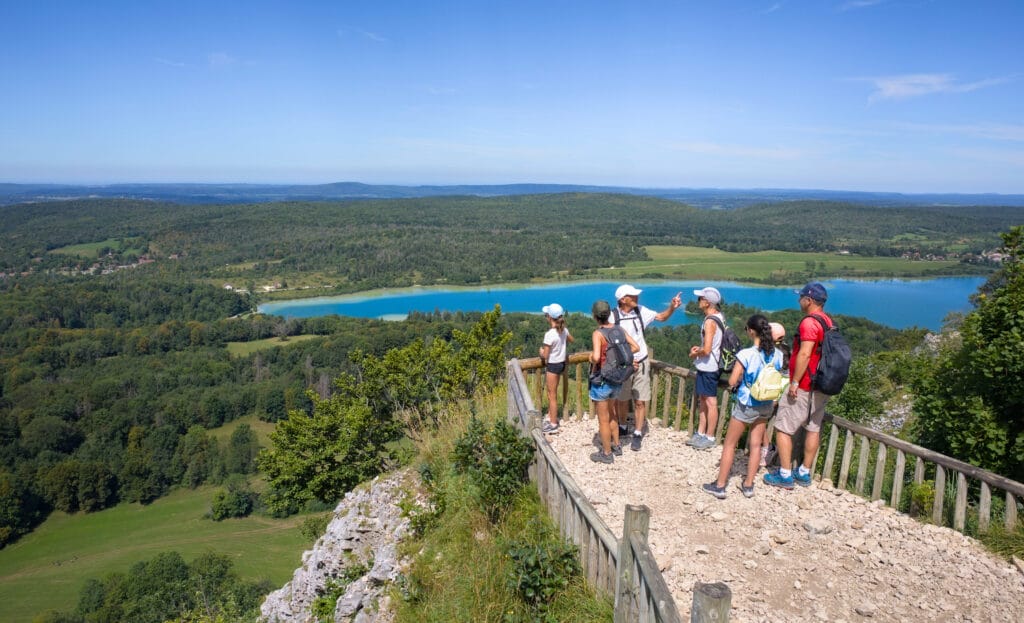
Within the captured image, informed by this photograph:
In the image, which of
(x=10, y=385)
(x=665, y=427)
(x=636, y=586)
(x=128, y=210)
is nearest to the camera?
(x=636, y=586)

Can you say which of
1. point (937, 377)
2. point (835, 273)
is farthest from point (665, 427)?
point (835, 273)

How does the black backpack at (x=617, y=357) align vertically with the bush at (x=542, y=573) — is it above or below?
above

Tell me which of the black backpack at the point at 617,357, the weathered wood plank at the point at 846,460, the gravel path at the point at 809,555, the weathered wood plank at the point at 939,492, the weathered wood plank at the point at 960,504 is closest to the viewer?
the gravel path at the point at 809,555

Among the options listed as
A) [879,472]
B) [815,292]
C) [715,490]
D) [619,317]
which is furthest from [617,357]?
[879,472]

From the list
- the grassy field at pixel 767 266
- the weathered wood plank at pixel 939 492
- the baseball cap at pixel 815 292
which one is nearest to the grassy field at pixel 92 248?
the grassy field at pixel 767 266

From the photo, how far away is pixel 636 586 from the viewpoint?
2.48 m

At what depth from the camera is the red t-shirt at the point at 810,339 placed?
14.1ft

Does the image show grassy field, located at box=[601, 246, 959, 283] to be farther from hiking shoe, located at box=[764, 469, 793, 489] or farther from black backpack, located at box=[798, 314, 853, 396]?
black backpack, located at box=[798, 314, 853, 396]

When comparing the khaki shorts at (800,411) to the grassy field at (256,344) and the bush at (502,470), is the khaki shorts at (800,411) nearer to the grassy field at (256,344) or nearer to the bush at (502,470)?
the bush at (502,470)

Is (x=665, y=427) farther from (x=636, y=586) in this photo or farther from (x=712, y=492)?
(x=636, y=586)

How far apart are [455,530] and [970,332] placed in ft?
14.3

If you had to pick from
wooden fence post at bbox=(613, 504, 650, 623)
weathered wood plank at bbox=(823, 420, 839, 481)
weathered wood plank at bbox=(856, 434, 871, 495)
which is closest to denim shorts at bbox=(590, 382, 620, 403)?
weathered wood plank at bbox=(823, 420, 839, 481)

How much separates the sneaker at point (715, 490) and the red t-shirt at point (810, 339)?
3.47ft

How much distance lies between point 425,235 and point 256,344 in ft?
236
